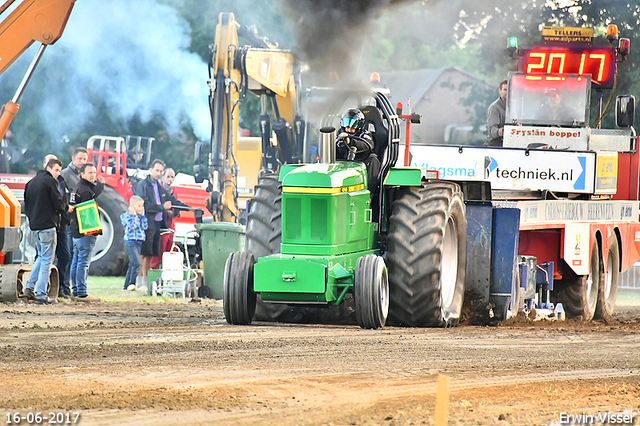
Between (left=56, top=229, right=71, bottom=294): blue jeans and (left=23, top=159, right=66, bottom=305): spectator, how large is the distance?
2.96ft

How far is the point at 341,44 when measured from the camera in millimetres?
14414

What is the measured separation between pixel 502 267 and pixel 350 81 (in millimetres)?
3366

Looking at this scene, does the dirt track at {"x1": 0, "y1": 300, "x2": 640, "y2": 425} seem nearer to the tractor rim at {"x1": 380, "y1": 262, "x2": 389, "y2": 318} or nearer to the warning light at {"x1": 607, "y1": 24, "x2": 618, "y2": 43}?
the tractor rim at {"x1": 380, "y1": 262, "x2": 389, "y2": 318}

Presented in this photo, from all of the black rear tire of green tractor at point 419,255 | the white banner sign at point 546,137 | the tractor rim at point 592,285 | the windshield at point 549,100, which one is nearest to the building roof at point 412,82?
the windshield at point 549,100

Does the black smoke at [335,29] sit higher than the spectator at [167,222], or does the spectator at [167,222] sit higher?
the black smoke at [335,29]

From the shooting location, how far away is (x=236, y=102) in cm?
1848

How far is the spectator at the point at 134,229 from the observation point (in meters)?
16.5

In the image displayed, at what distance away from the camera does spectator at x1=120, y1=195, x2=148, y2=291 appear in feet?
54.1

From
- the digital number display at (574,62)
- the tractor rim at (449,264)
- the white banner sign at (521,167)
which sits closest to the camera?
the tractor rim at (449,264)

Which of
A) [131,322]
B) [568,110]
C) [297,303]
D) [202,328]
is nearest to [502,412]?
[297,303]

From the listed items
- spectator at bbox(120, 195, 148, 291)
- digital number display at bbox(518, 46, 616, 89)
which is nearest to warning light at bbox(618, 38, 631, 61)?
digital number display at bbox(518, 46, 616, 89)

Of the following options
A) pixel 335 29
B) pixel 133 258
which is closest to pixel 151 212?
pixel 133 258

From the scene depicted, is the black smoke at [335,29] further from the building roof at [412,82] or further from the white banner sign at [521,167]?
the building roof at [412,82]

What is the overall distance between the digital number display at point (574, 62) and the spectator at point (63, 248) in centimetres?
705
